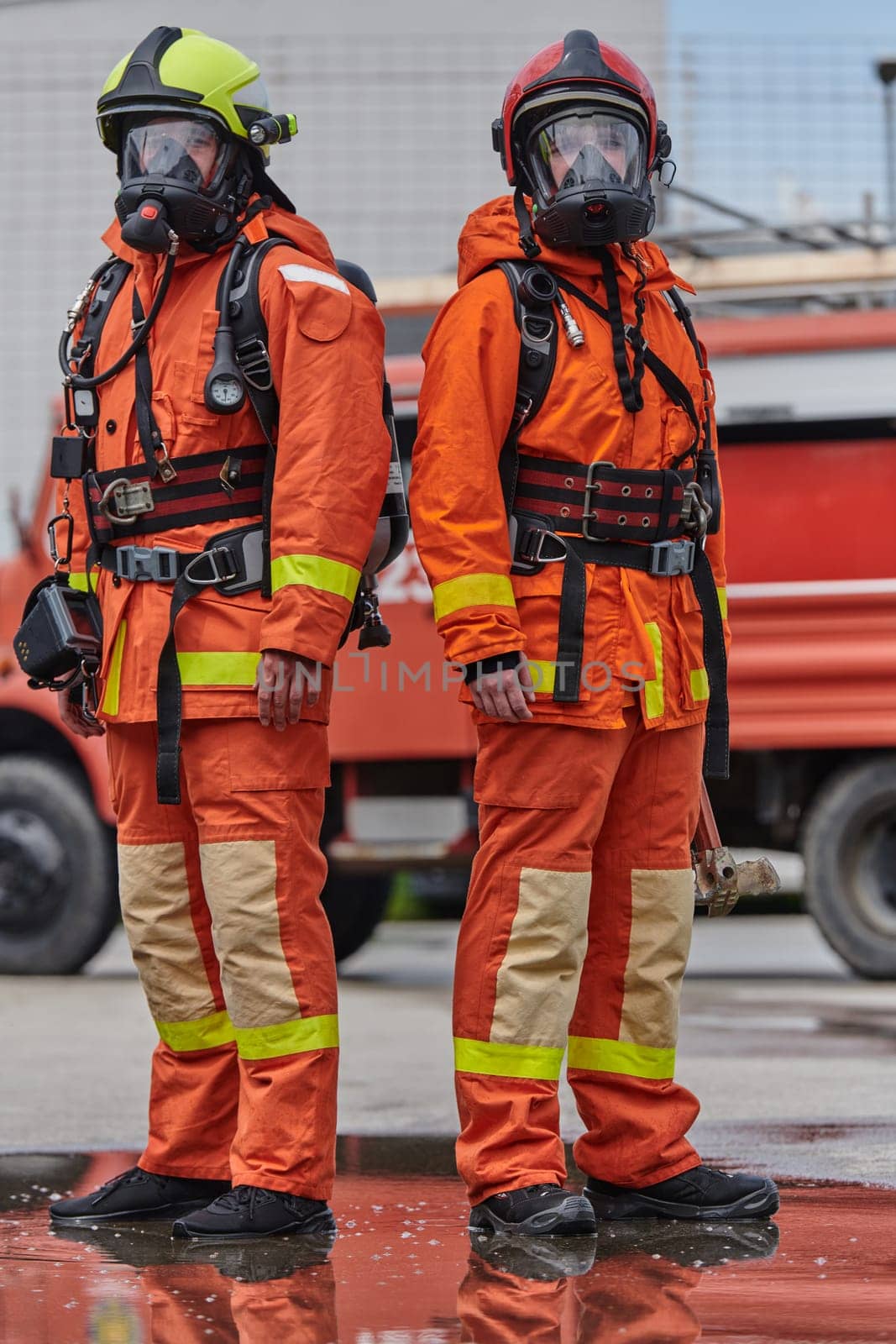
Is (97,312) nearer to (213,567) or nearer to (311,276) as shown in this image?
(311,276)

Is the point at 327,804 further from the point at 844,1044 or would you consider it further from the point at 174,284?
the point at 174,284

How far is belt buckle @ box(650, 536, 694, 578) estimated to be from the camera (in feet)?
13.3

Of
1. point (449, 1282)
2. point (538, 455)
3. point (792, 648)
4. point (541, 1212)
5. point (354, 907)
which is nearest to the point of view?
point (449, 1282)

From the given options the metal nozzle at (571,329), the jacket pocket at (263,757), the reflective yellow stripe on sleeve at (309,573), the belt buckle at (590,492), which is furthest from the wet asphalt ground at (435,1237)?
the metal nozzle at (571,329)

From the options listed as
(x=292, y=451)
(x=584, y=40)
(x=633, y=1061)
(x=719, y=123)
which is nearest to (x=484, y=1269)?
(x=633, y=1061)

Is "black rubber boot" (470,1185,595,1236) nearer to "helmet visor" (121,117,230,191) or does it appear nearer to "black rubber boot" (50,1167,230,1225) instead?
"black rubber boot" (50,1167,230,1225)

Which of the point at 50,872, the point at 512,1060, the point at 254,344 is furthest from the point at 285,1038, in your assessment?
the point at 50,872

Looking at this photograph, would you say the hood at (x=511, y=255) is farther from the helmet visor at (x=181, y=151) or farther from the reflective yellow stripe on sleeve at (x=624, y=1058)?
the reflective yellow stripe on sleeve at (x=624, y=1058)

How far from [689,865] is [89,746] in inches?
204

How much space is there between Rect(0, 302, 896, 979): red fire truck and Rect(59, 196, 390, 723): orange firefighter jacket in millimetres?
4465

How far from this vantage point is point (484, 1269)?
142 inches

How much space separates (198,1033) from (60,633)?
0.80 metres

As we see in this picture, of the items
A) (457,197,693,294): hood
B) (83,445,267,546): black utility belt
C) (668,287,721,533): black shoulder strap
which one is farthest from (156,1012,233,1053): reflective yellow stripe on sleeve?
(457,197,693,294): hood

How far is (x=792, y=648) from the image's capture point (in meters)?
8.57
